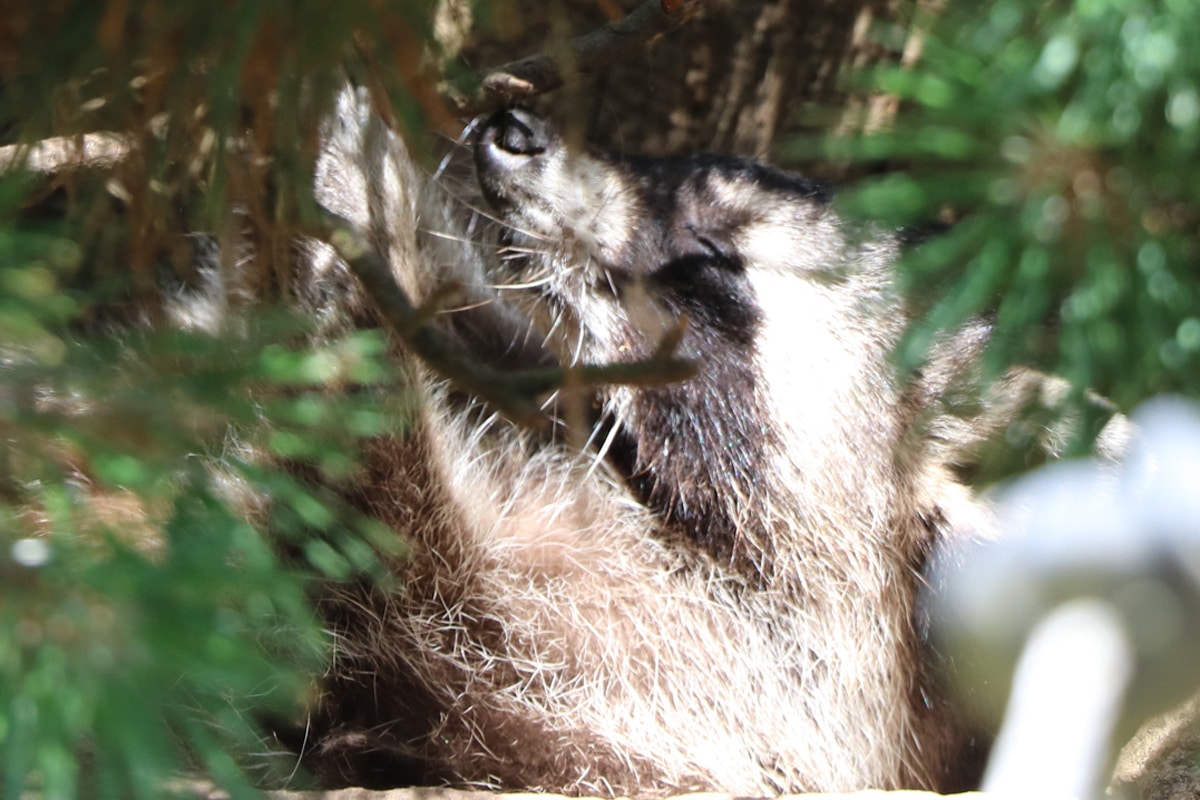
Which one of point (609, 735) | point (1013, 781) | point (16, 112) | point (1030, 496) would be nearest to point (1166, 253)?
point (1030, 496)

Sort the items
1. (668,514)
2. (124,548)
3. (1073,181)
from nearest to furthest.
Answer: (124,548) → (1073,181) → (668,514)

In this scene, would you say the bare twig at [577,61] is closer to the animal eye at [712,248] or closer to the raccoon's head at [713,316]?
the raccoon's head at [713,316]

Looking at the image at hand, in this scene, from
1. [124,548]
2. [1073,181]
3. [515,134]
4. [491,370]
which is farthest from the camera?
[515,134]

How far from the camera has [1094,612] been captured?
115cm

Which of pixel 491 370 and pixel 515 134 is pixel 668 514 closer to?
pixel 515 134

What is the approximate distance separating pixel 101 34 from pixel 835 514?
131 cm

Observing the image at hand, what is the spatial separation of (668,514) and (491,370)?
0.80 metres

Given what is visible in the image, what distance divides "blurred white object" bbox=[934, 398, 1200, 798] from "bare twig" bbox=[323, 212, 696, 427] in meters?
0.37

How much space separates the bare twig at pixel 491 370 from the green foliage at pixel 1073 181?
22 cm

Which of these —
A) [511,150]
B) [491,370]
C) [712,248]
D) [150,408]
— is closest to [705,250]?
[712,248]

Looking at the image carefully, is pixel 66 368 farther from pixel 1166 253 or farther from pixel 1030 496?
pixel 1030 496

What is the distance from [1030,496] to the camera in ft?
4.23

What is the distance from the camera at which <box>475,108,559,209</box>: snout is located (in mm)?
1727

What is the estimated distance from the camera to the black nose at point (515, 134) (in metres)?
1.72
